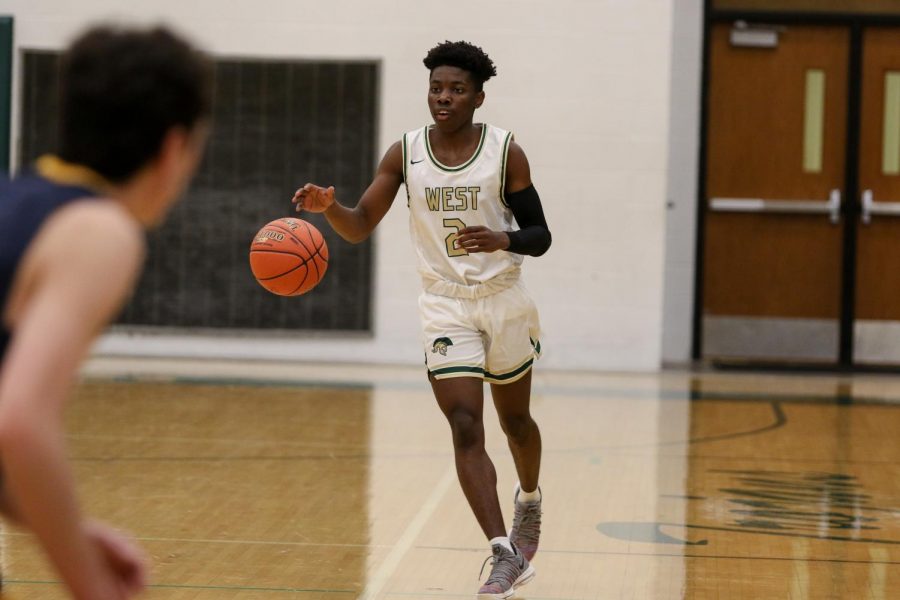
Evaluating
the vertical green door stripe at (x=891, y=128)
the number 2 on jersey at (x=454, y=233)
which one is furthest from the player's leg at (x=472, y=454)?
the vertical green door stripe at (x=891, y=128)

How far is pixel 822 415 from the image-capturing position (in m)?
8.33

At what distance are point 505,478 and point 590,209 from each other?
455 cm

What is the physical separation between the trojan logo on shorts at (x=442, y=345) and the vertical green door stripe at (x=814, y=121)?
23.8 ft

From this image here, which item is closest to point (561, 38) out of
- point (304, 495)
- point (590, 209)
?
point (590, 209)

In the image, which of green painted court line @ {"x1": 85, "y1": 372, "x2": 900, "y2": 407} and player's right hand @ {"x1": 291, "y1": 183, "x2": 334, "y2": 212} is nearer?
player's right hand @ {"x1": 291, "y1": 183, "x2": 334, "y2": 212}

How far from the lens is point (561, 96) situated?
1025 cm

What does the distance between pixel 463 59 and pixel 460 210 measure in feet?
1.55

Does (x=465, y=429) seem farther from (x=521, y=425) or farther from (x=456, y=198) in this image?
(x=456, y=198)

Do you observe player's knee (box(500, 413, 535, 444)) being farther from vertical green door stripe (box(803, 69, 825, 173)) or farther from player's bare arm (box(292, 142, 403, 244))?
vertical green door stripe (box(803, 69, 825, 173))

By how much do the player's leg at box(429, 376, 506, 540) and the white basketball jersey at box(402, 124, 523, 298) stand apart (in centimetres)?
32

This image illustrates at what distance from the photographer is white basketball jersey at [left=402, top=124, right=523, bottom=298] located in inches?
167

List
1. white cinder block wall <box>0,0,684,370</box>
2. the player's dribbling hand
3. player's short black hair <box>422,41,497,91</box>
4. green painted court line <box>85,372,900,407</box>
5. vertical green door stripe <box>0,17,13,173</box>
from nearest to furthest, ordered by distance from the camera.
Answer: the player's dribbling hand
player's short black hair <box>422,41,497,91</box>
green painted court line <box>85,372,900,407</box>
white cinder block wall <box>0,0,684,370</box>
vertical green door stripe <box>0,17,13,173</box>

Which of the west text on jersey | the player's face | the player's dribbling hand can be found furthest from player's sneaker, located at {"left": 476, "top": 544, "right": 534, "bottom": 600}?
the player's dribbling hand

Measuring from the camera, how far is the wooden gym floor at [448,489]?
4.28 m
